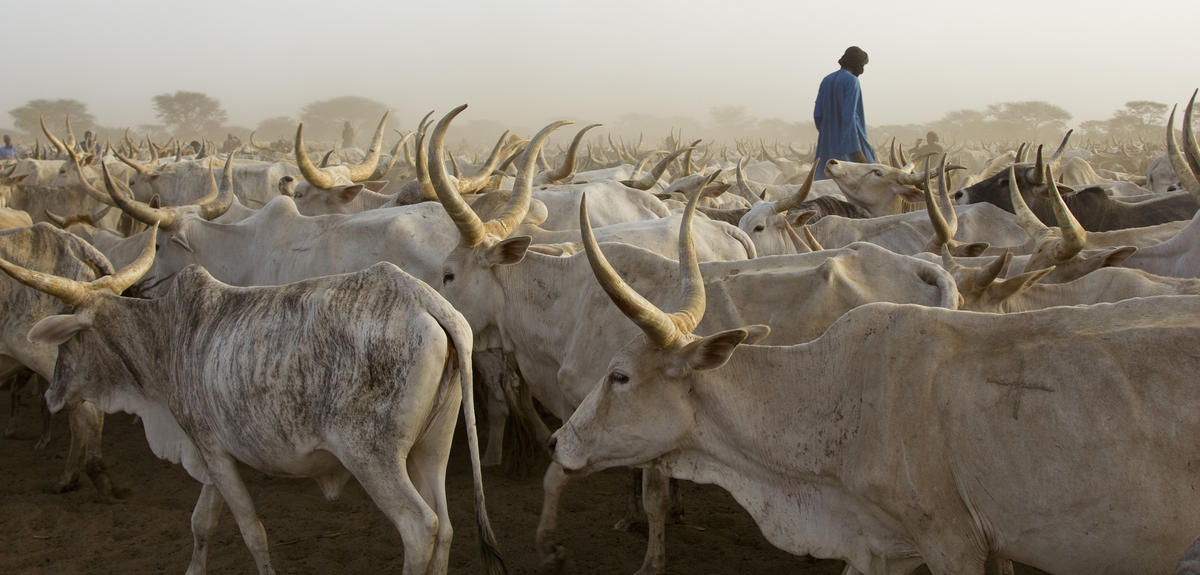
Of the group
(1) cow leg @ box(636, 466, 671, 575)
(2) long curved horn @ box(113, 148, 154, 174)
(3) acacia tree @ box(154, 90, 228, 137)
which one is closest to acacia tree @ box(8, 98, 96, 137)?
(3) acacia tree @ box(154, 90, 228, 137)

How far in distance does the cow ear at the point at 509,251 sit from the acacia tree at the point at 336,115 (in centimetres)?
5567

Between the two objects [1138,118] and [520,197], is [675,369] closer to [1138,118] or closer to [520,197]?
[520,197]

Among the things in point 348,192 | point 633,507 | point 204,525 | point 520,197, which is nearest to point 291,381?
point 204,525

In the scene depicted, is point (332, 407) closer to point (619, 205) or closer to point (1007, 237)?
point (619, 205)

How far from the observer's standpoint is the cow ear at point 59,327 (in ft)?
14.3

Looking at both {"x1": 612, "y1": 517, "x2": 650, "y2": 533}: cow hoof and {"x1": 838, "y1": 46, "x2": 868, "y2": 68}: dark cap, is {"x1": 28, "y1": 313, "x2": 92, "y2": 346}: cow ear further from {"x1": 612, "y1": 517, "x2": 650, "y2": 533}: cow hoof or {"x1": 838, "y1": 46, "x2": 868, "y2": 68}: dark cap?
{"x1": 838, "y1": 46, "x2": 868, "y2": 68}: dark cap

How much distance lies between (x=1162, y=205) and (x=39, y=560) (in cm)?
722

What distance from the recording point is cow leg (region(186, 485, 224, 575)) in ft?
14.2

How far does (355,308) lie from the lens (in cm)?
389

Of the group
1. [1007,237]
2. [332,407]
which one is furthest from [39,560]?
[1007,237]

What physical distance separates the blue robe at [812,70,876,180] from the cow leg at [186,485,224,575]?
24.2 ft

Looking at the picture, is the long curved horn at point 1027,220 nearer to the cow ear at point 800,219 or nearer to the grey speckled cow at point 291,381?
the cow ear at point 800,219

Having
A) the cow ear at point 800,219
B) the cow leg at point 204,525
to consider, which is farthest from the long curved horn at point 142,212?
the cow ear at point 800,219

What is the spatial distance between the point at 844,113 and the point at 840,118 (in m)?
0.10
